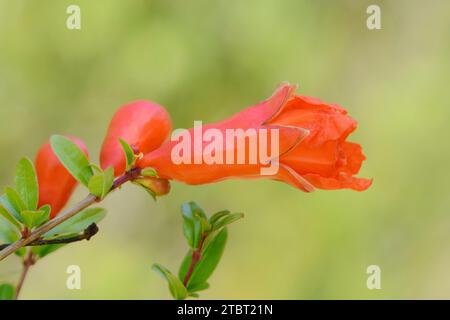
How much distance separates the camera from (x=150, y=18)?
8.46 feet

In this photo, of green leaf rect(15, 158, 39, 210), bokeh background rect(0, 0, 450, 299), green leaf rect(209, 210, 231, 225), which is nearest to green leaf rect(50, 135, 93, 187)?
green leaf rect(15, 158, 39, 210)

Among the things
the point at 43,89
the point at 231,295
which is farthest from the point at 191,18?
the point at 231,295

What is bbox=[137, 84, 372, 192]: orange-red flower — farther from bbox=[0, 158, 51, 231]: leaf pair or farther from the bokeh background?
the bokeh background

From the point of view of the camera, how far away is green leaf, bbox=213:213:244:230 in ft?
2.53

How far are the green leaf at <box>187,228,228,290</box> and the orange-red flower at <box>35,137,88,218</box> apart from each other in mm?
171

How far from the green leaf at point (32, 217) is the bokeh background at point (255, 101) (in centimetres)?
161

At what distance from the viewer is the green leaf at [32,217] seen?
2.19 ft

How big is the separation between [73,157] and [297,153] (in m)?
0.23

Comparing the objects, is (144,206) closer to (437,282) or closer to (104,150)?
(437,282)

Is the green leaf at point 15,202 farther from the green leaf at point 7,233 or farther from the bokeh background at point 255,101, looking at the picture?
the bokeh background at point 255,101

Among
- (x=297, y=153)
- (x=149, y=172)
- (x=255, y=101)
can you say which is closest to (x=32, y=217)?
Answer: (x=149, y=172)

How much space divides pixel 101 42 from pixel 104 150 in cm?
179

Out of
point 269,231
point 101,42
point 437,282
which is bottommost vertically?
point 437,282

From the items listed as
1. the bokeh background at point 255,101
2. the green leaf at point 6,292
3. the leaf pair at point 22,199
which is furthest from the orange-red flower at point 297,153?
the bokeh background at point 255,101
